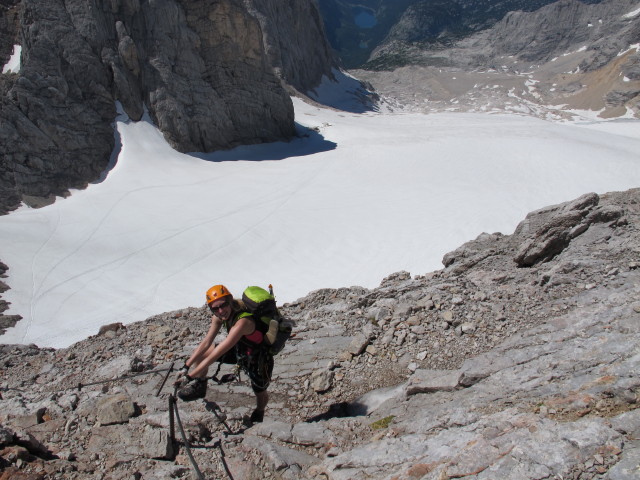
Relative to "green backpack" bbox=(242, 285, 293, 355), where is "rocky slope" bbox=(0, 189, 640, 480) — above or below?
below

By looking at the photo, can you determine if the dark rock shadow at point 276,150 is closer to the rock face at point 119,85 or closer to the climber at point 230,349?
the rock face at point 119,85

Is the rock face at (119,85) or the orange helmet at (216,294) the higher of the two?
the rock face at (119,85)

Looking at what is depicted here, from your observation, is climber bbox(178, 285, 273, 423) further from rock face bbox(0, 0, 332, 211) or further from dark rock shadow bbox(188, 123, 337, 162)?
dark rock shadow bbox(188, 123, 337, 162)

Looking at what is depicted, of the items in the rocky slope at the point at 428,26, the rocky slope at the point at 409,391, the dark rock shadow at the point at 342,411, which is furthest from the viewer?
the rocky slope at the point at 428,26

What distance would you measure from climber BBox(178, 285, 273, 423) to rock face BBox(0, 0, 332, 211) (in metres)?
22.7

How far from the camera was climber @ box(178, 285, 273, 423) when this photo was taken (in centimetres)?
408

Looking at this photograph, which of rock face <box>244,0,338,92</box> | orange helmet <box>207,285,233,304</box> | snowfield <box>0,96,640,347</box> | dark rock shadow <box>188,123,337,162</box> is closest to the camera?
orange helmet <box>207,285,233,304</box>

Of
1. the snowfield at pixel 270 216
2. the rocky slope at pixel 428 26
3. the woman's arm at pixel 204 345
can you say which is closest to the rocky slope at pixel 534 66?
the rocky slope at pixel 428 26

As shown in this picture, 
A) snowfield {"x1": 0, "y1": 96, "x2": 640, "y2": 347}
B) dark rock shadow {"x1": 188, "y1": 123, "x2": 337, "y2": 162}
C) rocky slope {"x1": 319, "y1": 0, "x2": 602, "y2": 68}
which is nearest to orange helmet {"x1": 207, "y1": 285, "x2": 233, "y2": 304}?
snowfield {"x1": 0, "y1": 96, "x2": 640, "y2": 347}

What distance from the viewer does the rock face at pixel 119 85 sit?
2616 centimetres

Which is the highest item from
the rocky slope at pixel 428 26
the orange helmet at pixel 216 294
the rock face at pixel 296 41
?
the rocky slope at pixel 428 26

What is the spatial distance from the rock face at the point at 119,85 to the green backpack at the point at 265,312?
75.4 feet

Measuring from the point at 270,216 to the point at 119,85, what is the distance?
17695 millimetres

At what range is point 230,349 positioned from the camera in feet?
14.3
